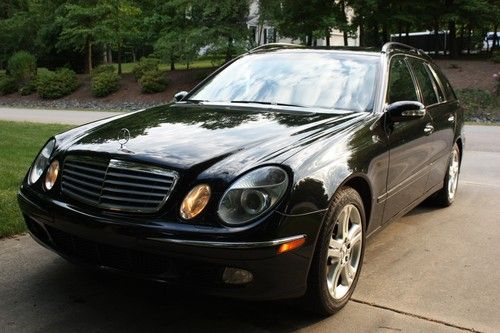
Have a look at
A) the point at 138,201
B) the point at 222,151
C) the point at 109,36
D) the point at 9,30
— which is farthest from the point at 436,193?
the point at 9,30

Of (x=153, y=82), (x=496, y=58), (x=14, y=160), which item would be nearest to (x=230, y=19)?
(x=153, y=82)

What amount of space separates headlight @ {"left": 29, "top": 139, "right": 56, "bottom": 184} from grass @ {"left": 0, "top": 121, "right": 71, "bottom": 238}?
127cm

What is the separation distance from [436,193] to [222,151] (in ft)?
11.2

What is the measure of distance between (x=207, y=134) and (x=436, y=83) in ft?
10.00

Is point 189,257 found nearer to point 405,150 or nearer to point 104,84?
point 405,150

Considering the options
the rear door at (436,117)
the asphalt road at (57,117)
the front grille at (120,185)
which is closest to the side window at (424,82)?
the rear door at (436,117)

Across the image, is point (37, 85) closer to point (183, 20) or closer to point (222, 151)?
point (183, 20)

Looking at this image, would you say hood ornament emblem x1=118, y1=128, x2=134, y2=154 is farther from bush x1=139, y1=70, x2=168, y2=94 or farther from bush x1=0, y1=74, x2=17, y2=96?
bush x1=0, y1=74, x2=17, y2=96

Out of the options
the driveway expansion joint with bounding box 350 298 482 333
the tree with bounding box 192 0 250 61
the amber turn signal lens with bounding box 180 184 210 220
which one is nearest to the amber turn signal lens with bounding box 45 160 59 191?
the amber turn signal lens with bounding box 180 184 210 220

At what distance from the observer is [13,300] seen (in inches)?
138

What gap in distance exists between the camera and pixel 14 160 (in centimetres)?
768

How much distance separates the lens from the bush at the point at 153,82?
26.7 m

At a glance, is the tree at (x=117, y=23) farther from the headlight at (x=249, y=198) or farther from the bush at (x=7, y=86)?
the headlight at (x=249, y=198)

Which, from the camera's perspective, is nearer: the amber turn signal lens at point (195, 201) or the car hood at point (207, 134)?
the amber turn signal lens at point (195, 201)
